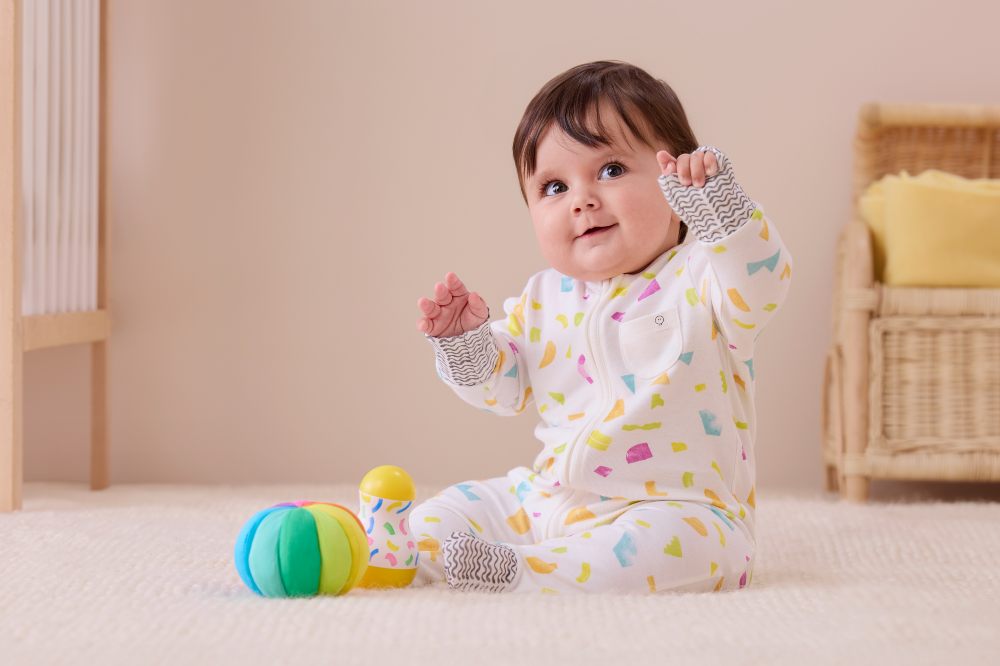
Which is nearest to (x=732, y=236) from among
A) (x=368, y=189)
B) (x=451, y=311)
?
(x=451, y=311)

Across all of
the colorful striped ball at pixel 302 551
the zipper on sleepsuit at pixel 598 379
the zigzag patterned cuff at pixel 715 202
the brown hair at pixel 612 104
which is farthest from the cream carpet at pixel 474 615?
the brown hair at pixel 612 104

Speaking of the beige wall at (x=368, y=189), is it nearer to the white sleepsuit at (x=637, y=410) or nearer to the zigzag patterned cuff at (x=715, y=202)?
the white sleepsuit at (x=637, y=410)

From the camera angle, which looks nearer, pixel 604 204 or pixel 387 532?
pixel 387 532

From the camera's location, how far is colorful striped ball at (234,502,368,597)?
2.72 feet

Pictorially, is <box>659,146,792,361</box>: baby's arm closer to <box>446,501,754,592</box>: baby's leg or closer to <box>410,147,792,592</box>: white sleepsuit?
<box>410,147,792,592</box>: white sleepsuit

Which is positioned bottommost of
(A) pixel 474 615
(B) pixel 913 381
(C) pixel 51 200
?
(A) pixel 474 615

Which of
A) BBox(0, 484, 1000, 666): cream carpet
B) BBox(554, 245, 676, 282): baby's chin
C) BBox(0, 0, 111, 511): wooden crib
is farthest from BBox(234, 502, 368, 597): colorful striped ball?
BBox(0, 0, 111, 511): wooden crib

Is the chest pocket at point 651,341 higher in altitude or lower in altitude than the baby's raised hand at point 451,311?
lower

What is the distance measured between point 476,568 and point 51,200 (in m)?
1.00

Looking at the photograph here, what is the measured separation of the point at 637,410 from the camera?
3.30 ft

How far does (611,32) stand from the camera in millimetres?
1814

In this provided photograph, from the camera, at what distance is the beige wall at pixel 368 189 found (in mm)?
1813

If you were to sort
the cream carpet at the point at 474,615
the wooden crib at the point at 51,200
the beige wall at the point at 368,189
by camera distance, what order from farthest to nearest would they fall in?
the beige wall at the point at 368,189 → the wooden crib at the point at 51,200 → the cream carpet at the point at 474,615

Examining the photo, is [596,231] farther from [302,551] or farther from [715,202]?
[302,551]
